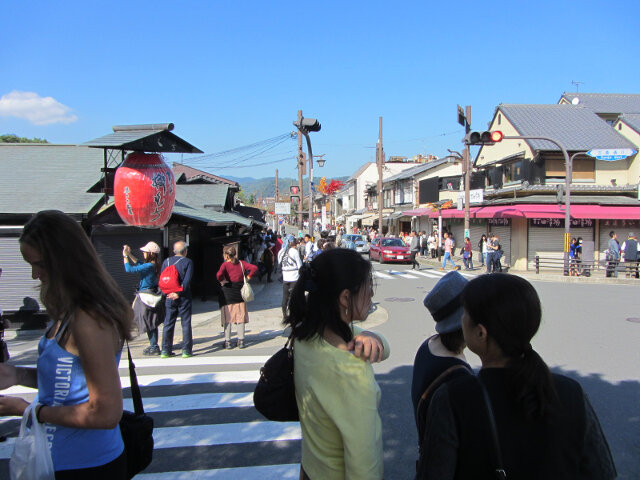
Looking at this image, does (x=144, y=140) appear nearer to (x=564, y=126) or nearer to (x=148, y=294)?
(x=148, y=294)

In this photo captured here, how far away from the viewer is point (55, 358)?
180 centimetres

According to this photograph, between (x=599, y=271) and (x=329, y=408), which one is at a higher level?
(x=329, y=408)

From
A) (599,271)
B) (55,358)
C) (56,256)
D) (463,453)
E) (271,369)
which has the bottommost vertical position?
(599,271)

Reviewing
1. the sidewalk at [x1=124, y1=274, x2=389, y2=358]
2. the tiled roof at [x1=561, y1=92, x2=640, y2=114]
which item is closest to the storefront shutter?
the tiled roof at [x1=561, y1=92, x2=640, y2=114]

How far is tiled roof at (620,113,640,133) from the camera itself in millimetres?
23878

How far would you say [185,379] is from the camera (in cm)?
632

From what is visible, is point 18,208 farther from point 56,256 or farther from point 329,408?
point 329,408

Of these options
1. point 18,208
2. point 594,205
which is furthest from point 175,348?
point 594,205

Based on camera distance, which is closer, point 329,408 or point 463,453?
point 463,453

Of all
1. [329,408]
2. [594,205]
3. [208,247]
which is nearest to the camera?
[329,408]

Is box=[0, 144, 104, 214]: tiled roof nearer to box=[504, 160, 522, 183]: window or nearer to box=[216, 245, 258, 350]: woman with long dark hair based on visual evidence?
box=[216, 245, 258, 350]: woman with long dark hair

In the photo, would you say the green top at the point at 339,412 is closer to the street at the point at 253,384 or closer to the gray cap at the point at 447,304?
the gray cap at the point at 447,304

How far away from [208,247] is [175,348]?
18.8ft

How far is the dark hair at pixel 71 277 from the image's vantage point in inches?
71.9
